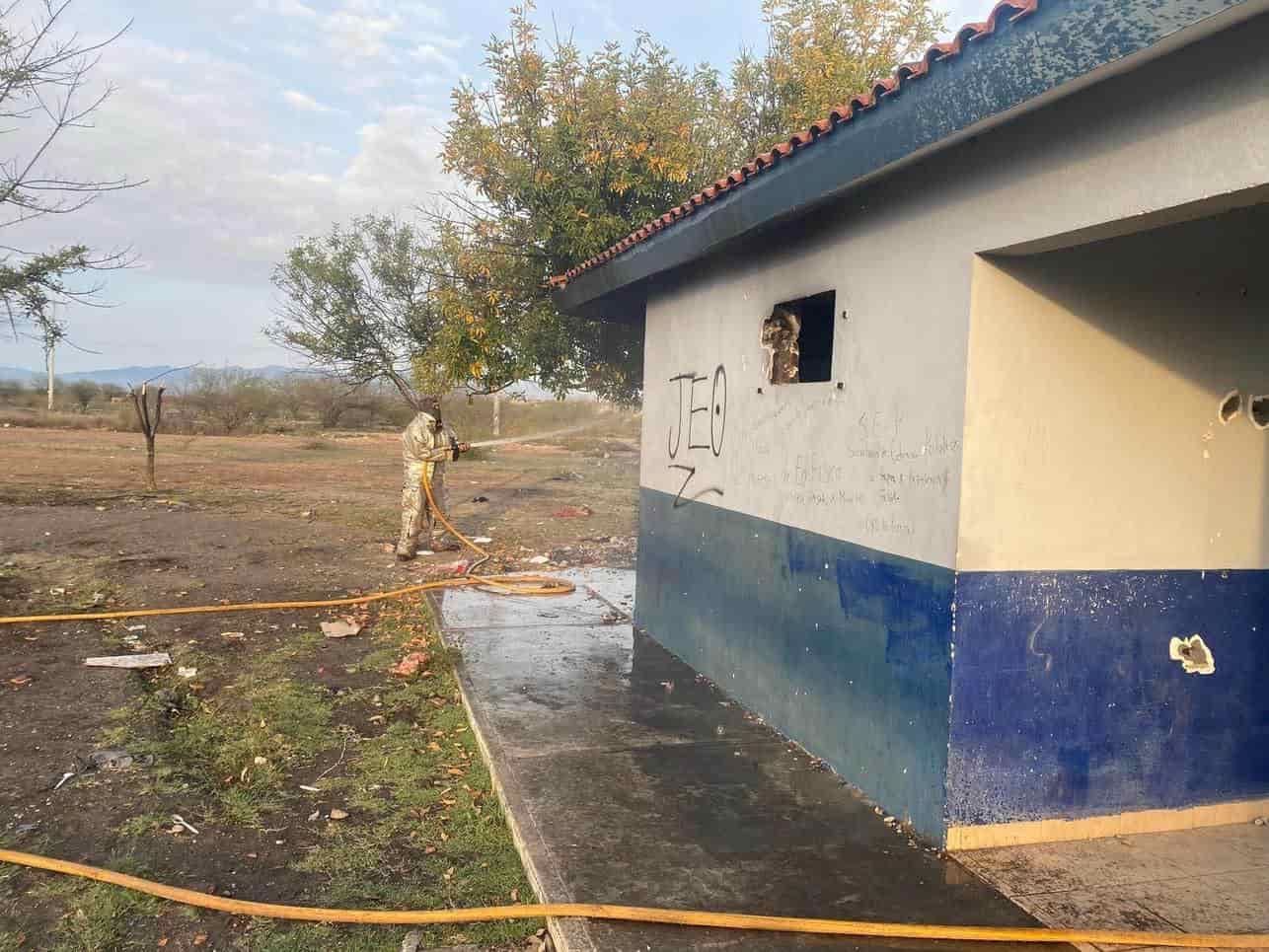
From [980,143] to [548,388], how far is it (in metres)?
9.43

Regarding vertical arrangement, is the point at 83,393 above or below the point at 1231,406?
above

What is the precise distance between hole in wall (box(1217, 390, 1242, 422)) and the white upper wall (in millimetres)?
1356

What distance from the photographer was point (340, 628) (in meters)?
8.14

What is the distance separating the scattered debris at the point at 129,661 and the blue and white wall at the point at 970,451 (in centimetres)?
499

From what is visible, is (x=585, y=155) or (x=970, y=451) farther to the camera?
(x=585, y=155)

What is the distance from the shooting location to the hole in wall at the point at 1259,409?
4133mm

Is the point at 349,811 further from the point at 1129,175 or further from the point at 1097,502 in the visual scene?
the point at 1129,175

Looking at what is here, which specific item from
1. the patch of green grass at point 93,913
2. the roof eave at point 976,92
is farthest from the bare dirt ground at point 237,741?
the roof eave at point 976,92

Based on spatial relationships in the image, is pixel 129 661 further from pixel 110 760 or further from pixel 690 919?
pixel 690 919

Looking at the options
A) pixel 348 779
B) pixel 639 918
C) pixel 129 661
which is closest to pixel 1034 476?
pixel 639 918

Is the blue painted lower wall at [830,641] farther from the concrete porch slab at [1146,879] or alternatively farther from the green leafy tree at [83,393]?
the green leafy tree at [83,393]

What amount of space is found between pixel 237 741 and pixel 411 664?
5.61ft

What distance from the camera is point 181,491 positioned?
59.5ft

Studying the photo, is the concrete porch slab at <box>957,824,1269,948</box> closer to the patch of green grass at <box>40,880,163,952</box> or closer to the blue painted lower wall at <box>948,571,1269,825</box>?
the blue painted lower wall at <box>948,571,1269,825</box>
